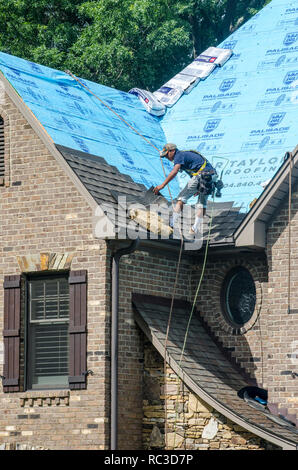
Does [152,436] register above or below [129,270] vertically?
below

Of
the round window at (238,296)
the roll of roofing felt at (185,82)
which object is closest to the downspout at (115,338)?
the round window at (238,296)

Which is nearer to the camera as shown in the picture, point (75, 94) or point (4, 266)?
point (4, 266)

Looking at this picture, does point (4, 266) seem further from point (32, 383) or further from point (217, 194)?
point (217, 194)

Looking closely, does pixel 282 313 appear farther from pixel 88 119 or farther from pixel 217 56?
pixel 217 56

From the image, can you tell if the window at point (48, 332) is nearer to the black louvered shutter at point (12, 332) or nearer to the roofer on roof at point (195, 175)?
the black louvered shutter at point (12, 332)

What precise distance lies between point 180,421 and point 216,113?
25.3 feet

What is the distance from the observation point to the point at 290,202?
1892 centimetres

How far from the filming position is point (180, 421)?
60.3 feet

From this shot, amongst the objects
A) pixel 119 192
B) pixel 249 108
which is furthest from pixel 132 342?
pixel 249 108

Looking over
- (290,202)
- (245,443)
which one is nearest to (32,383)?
(245,443)

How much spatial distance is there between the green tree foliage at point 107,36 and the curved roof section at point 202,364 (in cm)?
1079
